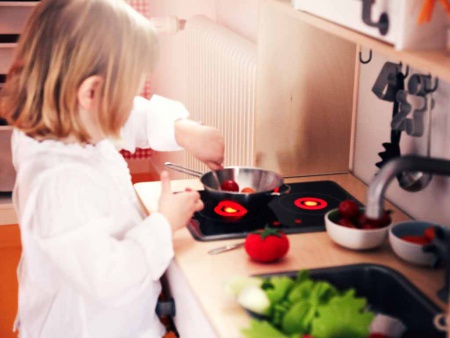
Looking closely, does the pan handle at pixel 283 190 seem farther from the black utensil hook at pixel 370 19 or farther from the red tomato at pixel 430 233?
the black utensil hook at pixel 370 19

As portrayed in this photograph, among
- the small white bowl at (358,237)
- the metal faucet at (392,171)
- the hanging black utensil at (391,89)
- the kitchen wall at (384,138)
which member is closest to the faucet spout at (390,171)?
the metal faucet at (392,171)

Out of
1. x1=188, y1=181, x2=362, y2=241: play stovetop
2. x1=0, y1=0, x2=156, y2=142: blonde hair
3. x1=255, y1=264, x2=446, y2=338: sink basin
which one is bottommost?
x1=255, y1=264, x2=446, y2=338: sink basin

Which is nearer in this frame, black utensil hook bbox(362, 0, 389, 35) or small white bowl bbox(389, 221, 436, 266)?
black utensil hook bbox(362, 0, 389, 35)

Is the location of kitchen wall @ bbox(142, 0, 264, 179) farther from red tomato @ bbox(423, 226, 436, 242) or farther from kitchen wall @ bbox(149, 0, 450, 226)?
red tomato @ bbox(423, 226, 436, 242)

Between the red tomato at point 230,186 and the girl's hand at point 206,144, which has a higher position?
the girl's hand at point 206,144

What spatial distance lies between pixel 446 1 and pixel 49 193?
2.40 ft

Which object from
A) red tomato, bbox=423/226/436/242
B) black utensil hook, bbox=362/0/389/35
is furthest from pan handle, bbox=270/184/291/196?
black utensil hook, bbox=362/0/389/35

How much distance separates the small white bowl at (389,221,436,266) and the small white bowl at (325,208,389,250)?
2cm

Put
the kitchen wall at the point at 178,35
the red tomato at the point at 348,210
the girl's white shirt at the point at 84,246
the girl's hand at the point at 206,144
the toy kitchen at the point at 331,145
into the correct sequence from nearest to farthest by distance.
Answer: the toy kitchen at the point at 331,145, the girl's white shirt at the point at 84,246, the red tomato at the point at 348,210, the girl's hand at the point at 206,144, the kitchen wall at the point at 178,35

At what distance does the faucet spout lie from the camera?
1.06m

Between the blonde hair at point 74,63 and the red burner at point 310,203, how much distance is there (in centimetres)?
48

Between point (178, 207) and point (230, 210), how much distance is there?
6.6 inches

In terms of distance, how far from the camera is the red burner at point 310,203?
166 centimetres

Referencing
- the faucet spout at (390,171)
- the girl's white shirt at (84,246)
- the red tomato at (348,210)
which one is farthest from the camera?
the red tomato at (348,210)
